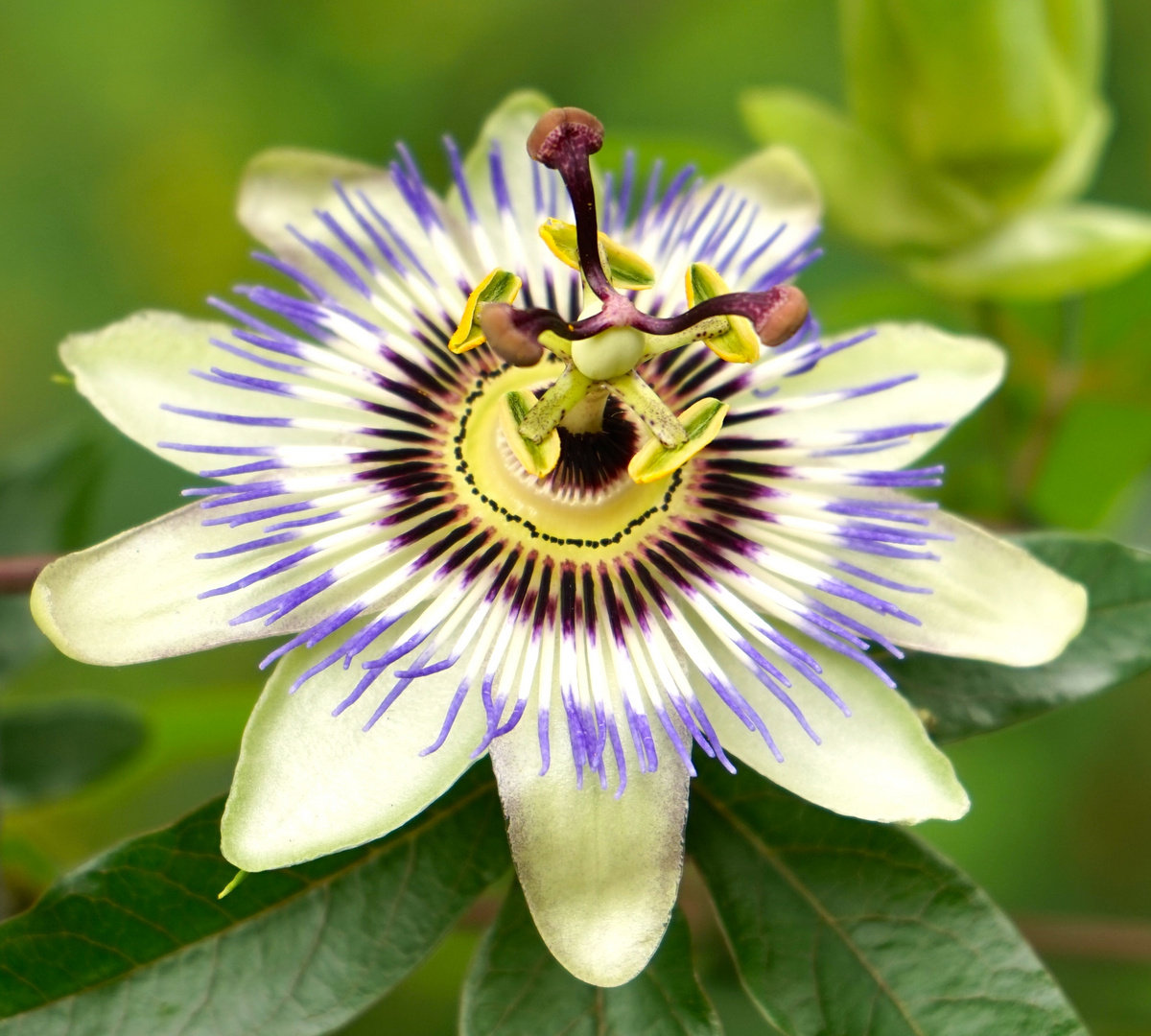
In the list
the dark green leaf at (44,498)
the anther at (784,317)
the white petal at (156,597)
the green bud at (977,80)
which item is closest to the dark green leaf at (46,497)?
the dark green leaf at (44,498)

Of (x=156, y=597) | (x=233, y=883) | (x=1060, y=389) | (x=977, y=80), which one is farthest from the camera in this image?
(x=1060, y=389)

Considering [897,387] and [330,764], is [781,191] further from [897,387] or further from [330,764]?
[330,764]

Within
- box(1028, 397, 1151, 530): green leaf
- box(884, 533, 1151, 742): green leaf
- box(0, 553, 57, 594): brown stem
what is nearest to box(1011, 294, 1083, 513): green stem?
box(1028, 397, 1151, 530): green leaf

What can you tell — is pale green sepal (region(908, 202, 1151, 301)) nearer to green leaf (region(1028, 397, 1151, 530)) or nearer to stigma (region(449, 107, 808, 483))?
green leaf (region(1028, 397, 1151, 530))

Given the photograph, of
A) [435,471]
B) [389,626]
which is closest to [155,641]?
[389,626]

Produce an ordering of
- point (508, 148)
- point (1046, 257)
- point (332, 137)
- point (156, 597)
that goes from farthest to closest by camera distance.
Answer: point (332, 137) < point (1046, 257) < point (508, 148) < point (156, 597)

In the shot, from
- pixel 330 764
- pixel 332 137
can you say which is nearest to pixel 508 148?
pixel 330 764

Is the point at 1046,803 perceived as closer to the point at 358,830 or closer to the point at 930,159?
the point at 930,159
